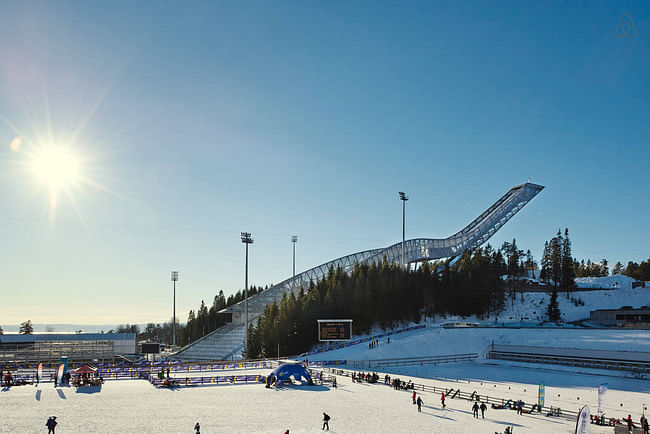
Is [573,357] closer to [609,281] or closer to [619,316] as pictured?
[619,316]

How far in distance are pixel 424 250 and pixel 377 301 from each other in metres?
30.2

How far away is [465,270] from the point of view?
271 ft

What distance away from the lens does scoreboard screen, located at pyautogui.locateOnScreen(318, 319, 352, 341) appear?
53281 mm

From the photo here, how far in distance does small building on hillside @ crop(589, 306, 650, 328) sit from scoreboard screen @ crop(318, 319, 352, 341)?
40.6m

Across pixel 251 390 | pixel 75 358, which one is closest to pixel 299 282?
pixel 75 358

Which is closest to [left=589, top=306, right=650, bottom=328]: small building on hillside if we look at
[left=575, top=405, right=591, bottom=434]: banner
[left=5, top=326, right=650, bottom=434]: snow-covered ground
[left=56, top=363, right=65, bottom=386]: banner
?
[left=5, top=326, right=650, bottom=434]: snow-covered ground

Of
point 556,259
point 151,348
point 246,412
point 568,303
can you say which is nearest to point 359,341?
point 151,348

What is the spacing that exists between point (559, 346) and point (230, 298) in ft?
322

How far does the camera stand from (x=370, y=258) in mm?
93312

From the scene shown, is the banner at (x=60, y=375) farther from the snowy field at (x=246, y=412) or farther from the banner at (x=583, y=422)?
the banner at (x=583, y=422)

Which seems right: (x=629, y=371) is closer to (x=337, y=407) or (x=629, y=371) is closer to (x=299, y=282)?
(x=337, y=407)

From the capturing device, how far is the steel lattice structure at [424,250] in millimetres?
89438

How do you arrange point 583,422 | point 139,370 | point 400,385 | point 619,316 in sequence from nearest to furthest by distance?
point 583,422
point 400,385
point 139,370
point 619,316

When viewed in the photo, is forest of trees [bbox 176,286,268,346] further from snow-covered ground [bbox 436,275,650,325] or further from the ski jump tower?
snow-covered ground [bbox 436,275,650,325]
